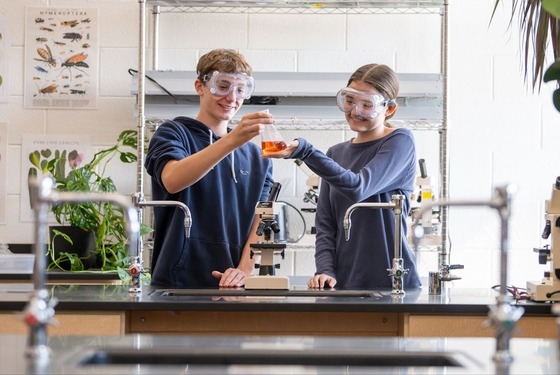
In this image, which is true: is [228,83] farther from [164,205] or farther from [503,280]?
[503,280]

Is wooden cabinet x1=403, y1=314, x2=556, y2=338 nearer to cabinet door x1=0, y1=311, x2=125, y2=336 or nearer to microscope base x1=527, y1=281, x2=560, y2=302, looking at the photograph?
microscope base x1=527, y1=281, x2=560, y2=302

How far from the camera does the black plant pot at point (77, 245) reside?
4.02 meters

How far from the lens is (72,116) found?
4629 millimetres

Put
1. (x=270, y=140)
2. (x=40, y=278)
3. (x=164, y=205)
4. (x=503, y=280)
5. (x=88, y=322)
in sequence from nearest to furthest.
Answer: (x=40, y=278) → (x=503, y=280) → (x=88, y=322) → (x=270, y=140) → (x=164, y=205)

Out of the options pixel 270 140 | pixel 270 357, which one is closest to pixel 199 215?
pixel 270 140

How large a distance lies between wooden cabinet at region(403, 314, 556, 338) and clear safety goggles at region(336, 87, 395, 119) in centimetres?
76

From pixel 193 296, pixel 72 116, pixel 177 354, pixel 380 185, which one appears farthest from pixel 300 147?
pixel 72 116

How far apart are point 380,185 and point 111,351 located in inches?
57.3

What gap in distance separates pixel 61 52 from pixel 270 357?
318 centimetres

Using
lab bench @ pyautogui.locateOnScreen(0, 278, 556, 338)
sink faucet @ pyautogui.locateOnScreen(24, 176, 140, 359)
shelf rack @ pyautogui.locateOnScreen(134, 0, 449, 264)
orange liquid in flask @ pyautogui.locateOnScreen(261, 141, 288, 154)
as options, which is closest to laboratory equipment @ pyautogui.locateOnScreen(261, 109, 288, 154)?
orange liquid in flask @ pyautogui.locateOnScreen(261, 141, 288, 154)

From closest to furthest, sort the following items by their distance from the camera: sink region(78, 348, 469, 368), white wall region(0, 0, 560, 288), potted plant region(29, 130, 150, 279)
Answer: sink region(78, 348, 469, 368)
potted plant region(29, 130, 150, 279)
white wall region(0, 0, 560, 288)

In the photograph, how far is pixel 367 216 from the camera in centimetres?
316

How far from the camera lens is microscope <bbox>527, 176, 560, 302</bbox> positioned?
285cm

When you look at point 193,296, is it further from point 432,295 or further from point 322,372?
point 322,372
